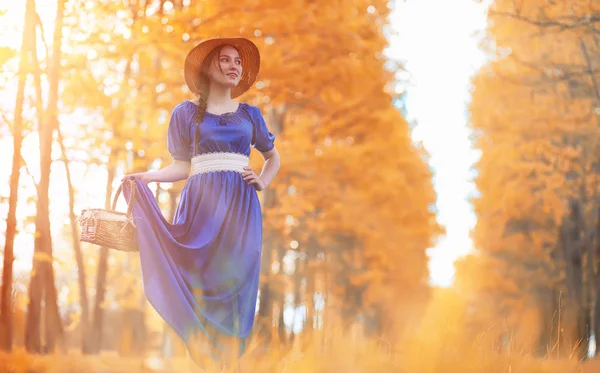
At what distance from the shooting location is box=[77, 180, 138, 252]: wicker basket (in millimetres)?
3439

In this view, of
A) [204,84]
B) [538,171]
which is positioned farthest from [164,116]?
[538,171]

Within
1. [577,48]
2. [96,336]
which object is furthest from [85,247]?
[577,48]

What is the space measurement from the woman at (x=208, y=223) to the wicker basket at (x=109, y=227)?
0.07 metres

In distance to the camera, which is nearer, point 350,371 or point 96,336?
point 350,371

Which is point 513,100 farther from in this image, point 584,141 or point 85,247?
point 85,247

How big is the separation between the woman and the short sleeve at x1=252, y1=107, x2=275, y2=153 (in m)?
0.08

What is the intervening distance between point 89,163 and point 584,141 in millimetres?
7737

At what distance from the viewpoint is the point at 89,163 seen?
7.52m

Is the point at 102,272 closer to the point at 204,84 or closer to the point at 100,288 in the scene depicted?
the point at 100,288

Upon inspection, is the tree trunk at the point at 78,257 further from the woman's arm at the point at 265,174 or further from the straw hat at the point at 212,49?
the woman's arm at the point at 265,174

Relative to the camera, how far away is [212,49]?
12.8 ft

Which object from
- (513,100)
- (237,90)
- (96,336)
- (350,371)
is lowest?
(96,336)

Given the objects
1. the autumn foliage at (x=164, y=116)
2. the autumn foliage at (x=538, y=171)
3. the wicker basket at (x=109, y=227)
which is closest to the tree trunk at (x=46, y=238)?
the autumn foliage at (x=164, y=116)

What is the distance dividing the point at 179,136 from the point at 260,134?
0.48 meters
